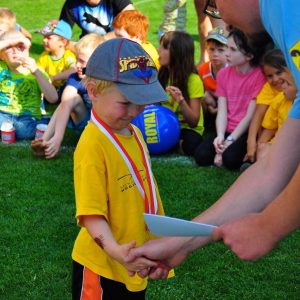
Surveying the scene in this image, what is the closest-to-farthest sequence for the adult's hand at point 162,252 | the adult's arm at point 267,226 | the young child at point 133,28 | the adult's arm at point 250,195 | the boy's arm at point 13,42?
the adult's arm at point 267,226 < the adult's arm at point 250,195 < the adult's hand at point 162,252 < the boy's arm at point 13,42 < the young child at point 133,28

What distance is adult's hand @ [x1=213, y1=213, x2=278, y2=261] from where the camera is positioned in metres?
1.96

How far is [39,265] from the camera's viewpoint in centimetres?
395

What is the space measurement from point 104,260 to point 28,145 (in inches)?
142

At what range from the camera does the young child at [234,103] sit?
18.4 ft

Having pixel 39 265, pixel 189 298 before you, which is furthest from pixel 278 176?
pixel 39 265

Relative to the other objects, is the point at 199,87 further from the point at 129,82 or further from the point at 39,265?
the point at 129,82

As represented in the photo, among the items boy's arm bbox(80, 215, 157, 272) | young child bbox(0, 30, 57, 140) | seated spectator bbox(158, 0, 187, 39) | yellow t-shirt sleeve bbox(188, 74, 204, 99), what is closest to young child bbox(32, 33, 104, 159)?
young child bbox(0, 30, 57, 140)

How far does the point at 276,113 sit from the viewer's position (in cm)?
541

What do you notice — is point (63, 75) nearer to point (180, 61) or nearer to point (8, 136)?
point (8, 136)

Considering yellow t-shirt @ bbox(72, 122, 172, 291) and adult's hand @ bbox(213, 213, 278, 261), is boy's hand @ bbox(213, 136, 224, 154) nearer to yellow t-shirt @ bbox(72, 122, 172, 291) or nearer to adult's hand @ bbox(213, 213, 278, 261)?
yellow t-shirt @ bbox(72, 122, 172, 291)

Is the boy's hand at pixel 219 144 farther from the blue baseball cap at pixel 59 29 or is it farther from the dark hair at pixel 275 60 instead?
the blue baseball cap at pixel 59 29

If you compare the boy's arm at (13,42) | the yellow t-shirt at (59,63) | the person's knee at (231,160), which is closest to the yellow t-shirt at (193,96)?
the person's knee at (231,160)

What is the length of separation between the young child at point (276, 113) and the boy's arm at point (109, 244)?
9.21 feet

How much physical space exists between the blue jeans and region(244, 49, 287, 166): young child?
6.96ft
